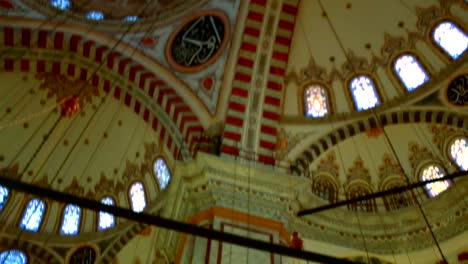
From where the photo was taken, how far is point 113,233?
39.9 ft

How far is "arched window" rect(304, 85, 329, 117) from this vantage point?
35.8 feet

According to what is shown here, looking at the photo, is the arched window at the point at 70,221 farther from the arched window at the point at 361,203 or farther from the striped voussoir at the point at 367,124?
the arched window at the point at 361,203

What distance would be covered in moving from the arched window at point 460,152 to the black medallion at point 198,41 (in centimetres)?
503

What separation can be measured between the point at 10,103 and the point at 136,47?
11.9ft

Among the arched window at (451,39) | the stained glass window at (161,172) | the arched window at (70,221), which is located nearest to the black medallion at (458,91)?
the arched window at (451,39)

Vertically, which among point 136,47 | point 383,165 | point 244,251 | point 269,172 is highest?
point 136,47

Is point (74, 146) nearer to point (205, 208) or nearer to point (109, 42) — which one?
point (109, 42)

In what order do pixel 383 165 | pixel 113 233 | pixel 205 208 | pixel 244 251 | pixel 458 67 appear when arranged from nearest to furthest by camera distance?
pixel 244 251 → pixel 205 208 → pixel 458 67 → pixel 383 165 → pixel 113 233

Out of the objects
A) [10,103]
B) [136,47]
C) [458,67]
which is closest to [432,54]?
[458,67]

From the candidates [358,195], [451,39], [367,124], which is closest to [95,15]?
[367,124]

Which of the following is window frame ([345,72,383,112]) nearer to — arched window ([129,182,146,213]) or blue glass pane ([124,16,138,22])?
blue glass pane ([124,16,138,22])

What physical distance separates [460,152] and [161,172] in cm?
610

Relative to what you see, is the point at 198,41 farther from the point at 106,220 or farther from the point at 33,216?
the point at 33,216

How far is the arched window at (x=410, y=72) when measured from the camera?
407 inches
